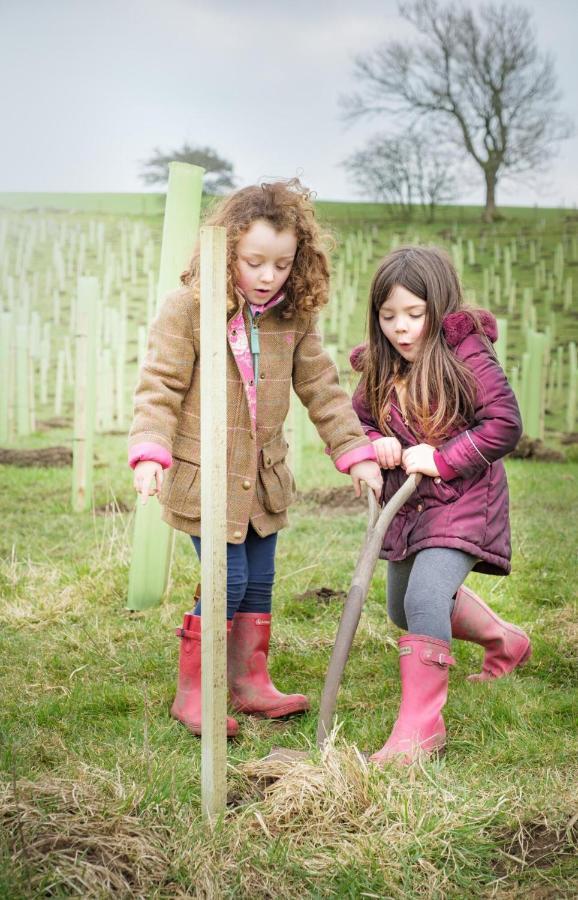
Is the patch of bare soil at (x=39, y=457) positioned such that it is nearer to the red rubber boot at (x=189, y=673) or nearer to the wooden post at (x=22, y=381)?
the wooden post at (x=22, y=381)

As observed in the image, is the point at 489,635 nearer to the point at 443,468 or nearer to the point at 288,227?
the point at 443,468

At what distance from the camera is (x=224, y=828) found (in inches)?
82.4

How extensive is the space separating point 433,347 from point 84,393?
3.94 metres

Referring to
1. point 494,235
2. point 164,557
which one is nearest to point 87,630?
point 164,557

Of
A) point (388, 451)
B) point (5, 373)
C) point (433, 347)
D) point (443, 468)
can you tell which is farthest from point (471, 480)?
point (5, 373)

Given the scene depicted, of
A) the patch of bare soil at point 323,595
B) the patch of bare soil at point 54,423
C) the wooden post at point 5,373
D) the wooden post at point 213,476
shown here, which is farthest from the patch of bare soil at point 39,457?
the wooden post at point 213,476

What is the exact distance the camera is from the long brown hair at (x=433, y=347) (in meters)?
2.90

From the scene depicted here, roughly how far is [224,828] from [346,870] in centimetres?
29

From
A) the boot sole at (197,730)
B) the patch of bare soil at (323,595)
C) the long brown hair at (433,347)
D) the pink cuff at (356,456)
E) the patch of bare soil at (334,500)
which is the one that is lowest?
the patch of bare soil at (334,500)

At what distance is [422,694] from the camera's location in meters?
2.69

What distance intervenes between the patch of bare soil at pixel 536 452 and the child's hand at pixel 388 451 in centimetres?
588

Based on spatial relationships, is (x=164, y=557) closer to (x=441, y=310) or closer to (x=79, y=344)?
(x=441, y=310)

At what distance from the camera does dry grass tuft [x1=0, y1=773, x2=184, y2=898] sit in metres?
1.85

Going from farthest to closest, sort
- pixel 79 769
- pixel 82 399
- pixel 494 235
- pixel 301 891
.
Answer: pixel 494 235, pixel 82 399, pixel 79 769, pixel 301 891
